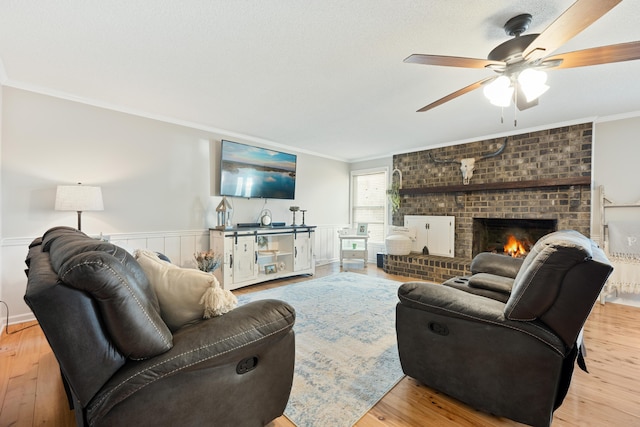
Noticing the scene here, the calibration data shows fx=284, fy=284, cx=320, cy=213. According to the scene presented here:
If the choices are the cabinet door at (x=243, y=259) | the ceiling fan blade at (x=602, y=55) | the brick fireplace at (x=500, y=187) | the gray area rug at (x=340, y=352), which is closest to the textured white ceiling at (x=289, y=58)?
the ceiling fan blade at (x=602, y=55)

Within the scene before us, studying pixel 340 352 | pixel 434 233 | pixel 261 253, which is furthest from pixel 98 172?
pixel 434 233

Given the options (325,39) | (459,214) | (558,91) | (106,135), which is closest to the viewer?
(325,39)

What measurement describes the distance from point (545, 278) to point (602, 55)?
4.28 ft

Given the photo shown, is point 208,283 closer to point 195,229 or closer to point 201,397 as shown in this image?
point 201,397

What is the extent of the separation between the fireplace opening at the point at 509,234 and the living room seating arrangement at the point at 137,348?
440 centimetres

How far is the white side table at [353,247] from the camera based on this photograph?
5551 mm

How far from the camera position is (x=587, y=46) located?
81.3 inches

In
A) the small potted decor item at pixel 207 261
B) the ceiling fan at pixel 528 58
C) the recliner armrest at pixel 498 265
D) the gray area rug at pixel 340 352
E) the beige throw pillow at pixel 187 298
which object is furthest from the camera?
the small potted decor item at pixel 207 261

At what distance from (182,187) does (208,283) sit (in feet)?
10.0

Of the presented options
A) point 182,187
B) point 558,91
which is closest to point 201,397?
point 182,187

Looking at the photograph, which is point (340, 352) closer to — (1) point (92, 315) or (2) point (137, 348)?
(2) point (137, 348)

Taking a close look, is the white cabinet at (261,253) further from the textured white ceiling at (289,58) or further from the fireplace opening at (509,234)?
the fireplace opening at (509,234)

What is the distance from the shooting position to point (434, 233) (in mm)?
5043

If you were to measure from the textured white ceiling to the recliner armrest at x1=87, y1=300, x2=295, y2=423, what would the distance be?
1.77 m
